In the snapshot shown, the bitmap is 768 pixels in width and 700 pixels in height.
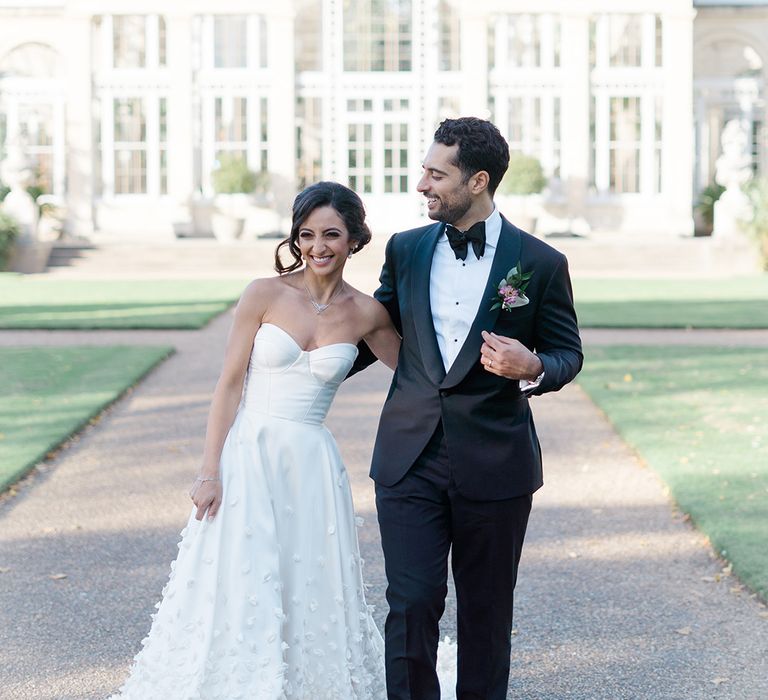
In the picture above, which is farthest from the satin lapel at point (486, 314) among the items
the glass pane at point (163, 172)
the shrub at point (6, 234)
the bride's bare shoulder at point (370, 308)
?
the glass pane at point (163, 172)

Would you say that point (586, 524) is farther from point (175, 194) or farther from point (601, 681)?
point (175, 194)

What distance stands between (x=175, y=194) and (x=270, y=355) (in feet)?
88.8

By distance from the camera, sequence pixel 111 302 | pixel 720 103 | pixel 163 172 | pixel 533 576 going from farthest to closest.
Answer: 1. pixel 720 103
2. pixel 163 172
3. pixel 111 302
4. pixel 533 576

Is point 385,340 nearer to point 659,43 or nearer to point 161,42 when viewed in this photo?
point 161,42

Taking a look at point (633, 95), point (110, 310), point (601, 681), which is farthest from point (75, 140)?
point (601, 681)

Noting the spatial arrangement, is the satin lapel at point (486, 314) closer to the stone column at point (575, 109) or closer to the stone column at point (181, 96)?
the stone column at point (575, 109)

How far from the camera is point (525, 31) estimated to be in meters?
30.4

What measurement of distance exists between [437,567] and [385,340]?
0.68m

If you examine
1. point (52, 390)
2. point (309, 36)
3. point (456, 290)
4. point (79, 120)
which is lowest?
point (52, 390)

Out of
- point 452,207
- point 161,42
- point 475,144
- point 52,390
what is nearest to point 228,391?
point 452,207

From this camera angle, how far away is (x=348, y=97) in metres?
30.6

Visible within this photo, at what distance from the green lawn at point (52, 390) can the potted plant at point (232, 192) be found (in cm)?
1615

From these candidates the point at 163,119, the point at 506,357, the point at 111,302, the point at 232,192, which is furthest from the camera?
the point at 163,119

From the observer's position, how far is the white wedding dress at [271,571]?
3.63m
